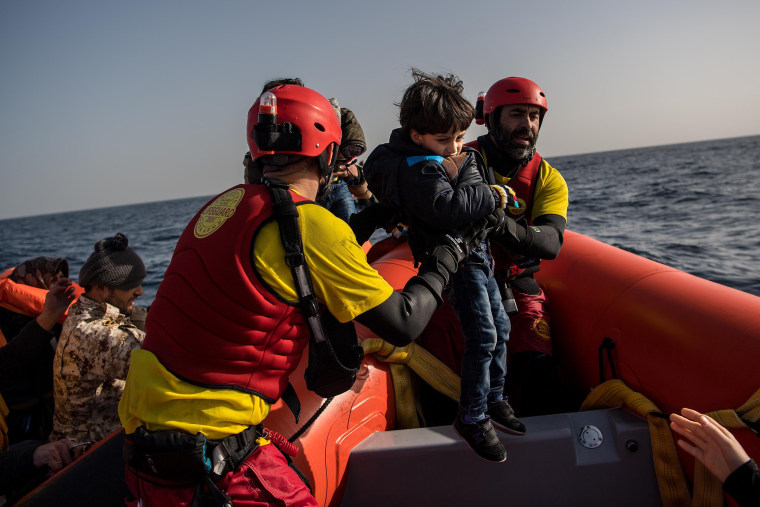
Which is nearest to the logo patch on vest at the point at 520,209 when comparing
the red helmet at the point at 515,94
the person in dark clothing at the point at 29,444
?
the red helmet at the point at 515,94

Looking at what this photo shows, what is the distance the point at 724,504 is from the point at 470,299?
4.08ft

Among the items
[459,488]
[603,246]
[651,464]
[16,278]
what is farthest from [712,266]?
[16,278]

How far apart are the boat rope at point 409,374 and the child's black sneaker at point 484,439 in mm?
484

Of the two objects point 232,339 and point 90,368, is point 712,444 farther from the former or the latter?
point 90,368

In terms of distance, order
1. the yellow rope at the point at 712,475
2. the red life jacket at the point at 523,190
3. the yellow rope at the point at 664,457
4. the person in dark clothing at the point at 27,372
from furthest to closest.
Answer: the person in dark clothing at the point at 27,372 < the red life jacket at the point at 523,190 < the yellow rope at the point at 664,457 < the yellow rope at the point at 712,475

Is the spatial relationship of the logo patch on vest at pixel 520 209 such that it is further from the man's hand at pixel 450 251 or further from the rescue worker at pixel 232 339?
the rescue worker at pixel 232 339

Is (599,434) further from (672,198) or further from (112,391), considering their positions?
(672,198)

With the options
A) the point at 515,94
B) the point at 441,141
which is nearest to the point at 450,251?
the point at 441,141

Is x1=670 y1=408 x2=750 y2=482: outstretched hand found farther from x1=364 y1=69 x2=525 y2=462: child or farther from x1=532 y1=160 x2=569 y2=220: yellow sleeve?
x1=532 y1=160 x2=569 y2=220: yellow sleeve

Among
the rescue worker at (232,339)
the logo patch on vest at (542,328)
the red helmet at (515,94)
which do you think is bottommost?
the logo patch on vest at (542,328)

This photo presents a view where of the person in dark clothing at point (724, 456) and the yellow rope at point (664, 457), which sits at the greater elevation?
the person in dark clothing at point (724, 456)

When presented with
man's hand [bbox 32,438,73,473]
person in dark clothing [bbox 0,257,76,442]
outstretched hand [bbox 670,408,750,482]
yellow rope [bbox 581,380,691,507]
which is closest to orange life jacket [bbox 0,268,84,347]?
person in dark clothing [bbox 0,257,76,442]

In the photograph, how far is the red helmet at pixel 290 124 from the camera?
1645mm

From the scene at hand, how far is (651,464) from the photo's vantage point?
220 cm
